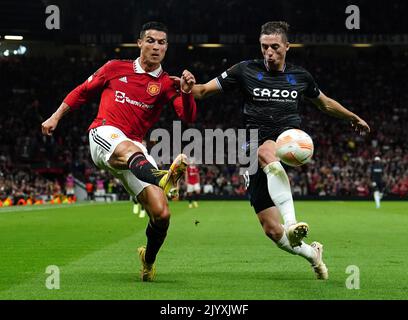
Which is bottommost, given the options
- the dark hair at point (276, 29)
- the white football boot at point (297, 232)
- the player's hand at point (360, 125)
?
the white football boot at point (297, 232)

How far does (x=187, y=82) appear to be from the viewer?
26.5ft

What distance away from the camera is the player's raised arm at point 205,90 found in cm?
839

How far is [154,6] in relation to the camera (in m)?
49.3

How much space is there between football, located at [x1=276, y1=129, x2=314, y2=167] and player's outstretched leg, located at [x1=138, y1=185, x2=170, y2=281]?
132cm

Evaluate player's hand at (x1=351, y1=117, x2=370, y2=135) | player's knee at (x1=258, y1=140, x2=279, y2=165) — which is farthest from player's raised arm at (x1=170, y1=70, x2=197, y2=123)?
player's hand at (x1=351, y1=117, x2=370, y2=135)

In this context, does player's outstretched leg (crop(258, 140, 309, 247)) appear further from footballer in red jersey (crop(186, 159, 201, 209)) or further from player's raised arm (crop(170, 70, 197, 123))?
footballer in red jersey (crop(186, 159, 201, 209))

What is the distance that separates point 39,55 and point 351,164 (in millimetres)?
22334

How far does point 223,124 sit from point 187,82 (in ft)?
130

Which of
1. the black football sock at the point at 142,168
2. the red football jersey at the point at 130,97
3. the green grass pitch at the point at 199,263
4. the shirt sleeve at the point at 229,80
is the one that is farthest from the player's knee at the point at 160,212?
the shirt sleeve at the point at 229,80

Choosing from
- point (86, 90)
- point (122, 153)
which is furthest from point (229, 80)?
point (86, 90)

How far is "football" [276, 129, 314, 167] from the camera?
798 centimetres

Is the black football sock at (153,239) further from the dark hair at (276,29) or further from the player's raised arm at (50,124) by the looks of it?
the dark hair at (276,29)

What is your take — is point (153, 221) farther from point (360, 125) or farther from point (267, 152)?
point (360, 125)
